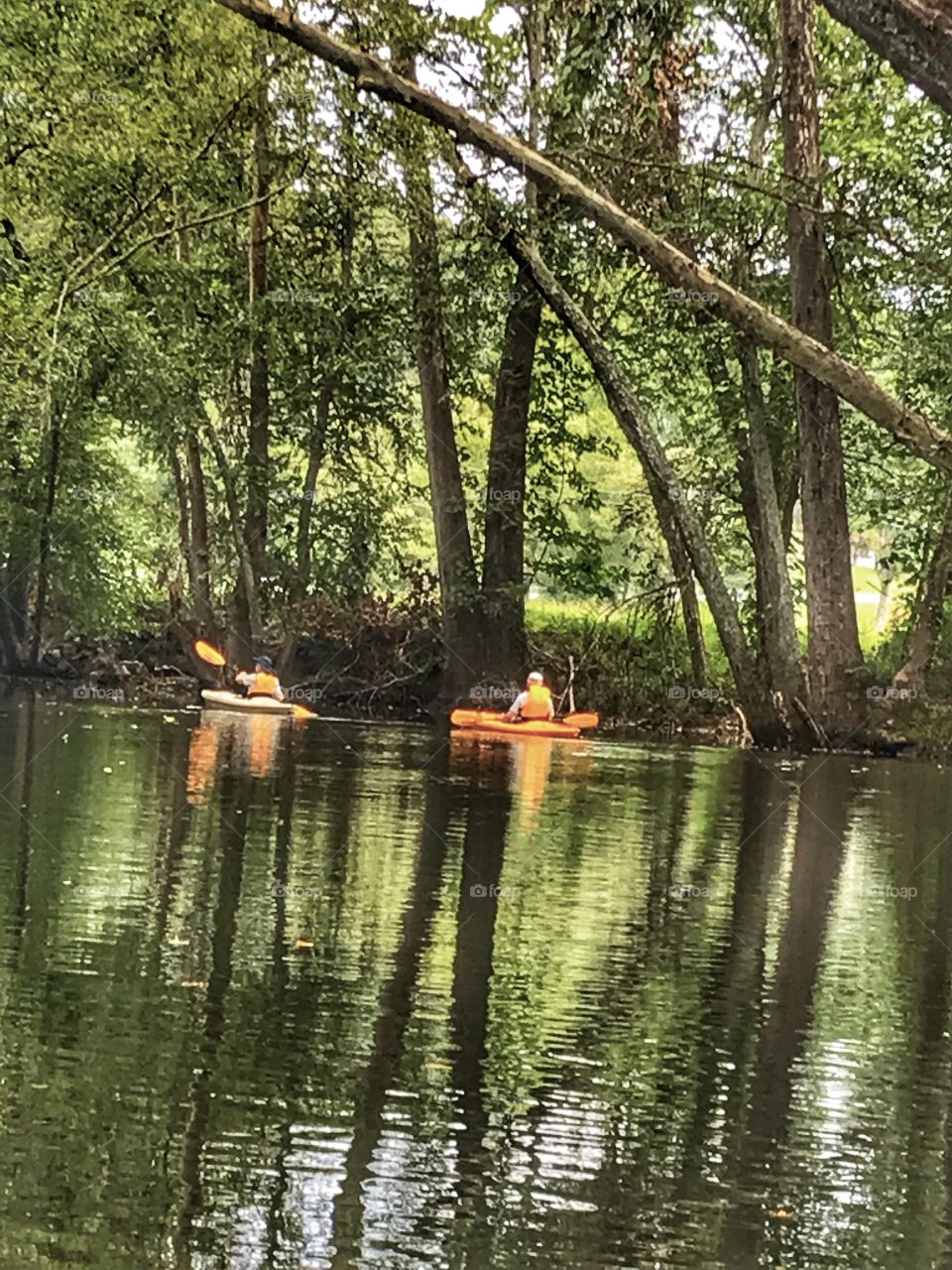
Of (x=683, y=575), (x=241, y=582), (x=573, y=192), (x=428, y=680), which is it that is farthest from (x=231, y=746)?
(x=428, y=680)

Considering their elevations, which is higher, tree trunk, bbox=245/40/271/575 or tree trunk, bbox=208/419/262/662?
tree trunk, bbox=245/40/271/575

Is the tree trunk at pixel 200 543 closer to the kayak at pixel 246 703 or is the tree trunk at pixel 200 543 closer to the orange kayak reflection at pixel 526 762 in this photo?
the kayak at pixel 246 703

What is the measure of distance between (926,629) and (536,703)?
7.14m

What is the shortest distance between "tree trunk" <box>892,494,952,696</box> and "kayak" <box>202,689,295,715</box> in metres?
9.76

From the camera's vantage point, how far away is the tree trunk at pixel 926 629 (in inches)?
1079

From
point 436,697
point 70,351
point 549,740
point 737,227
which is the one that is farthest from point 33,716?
point 737,227

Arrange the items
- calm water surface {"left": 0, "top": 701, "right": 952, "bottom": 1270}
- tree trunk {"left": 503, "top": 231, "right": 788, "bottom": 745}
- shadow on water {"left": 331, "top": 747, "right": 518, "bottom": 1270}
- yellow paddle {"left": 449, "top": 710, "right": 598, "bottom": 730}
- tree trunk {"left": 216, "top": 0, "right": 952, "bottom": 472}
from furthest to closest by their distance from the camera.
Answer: yellow paddle {"left": 449, "top": 710, "right": 598, "bottom": 730}
tree trunk {"left": 503, "top": 231, "right": 788, "bottom": 745}
tree trunk {"left": 216, "top": 0, "right": 952, "bottom": 472}
shadow on water {"left": 331, "top": 747, "right": 518, "bottom": 1270}
calm water surface {"left": 0, "top": 701, "right": 952, "bottom": 1270}

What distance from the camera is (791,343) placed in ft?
61.7

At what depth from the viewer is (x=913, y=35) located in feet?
26.4

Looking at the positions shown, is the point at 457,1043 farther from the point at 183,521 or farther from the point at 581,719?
the point at 183,521

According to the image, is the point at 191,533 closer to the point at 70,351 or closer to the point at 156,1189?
the point at 70,351

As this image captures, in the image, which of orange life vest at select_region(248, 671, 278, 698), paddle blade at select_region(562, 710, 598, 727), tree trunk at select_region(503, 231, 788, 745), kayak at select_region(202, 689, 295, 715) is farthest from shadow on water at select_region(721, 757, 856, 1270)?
orange life vest at select_region(248, 671, 278, 698)

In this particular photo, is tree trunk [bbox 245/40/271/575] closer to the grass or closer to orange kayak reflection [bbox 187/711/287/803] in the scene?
the grass

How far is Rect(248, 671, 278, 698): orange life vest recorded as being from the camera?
26.1 metres
